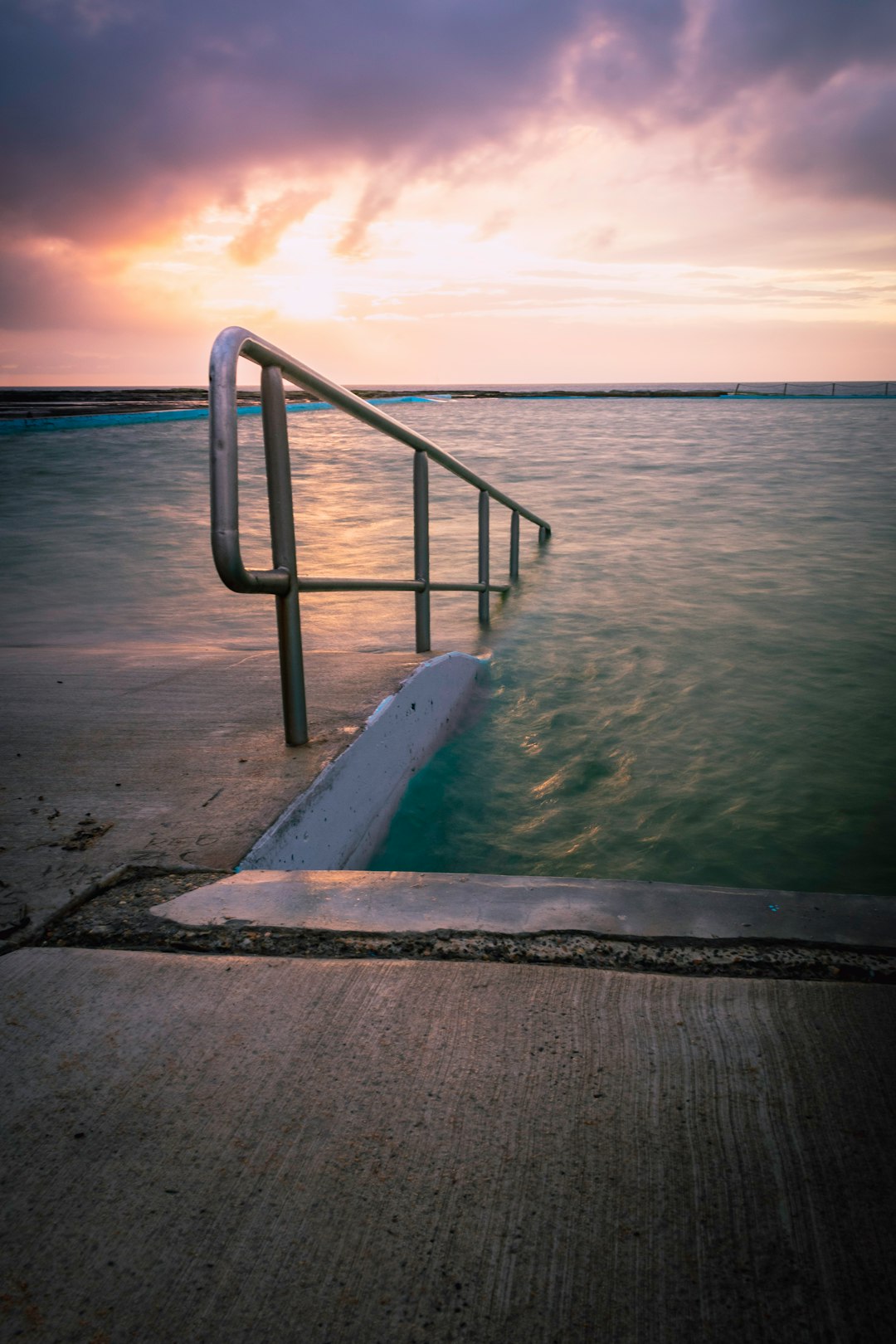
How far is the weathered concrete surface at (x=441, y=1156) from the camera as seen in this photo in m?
0.65

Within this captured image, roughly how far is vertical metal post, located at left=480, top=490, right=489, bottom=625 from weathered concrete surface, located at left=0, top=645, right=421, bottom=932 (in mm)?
1595

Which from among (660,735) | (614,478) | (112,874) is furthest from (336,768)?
(614,478)

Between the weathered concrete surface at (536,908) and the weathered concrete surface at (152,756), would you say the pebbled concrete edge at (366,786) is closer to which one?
the weathered concrete surface at (152,756)

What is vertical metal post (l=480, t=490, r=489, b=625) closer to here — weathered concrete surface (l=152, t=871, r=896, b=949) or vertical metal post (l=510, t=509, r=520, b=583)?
vertical metal post (l=510, t=509, r=520, b=583)

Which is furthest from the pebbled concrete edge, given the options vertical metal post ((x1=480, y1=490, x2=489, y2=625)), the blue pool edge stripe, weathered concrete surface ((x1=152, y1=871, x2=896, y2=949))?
the blue pool edge stripe

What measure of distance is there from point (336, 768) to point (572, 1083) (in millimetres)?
958

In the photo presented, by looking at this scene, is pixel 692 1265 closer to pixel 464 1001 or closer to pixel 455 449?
pixel 464 1001

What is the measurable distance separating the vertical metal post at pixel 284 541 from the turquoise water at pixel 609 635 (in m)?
0.48

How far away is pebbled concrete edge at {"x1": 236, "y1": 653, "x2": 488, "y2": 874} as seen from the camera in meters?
1.47

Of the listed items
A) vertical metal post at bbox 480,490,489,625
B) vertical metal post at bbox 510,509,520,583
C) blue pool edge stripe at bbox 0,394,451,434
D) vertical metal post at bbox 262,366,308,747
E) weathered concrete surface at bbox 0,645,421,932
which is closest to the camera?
weathered concrete surface at bbox 0,645,421,932

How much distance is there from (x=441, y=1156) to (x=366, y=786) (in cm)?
116

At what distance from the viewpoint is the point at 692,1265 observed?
2.22ft

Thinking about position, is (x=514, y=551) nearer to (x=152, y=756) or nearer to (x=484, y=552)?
(x=484, y=552)

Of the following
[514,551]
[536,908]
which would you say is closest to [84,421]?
[514,551]
